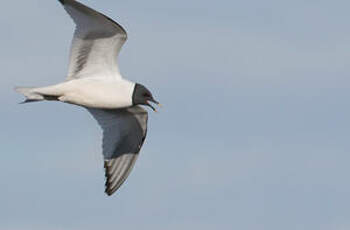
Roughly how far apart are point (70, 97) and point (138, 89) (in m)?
1.58

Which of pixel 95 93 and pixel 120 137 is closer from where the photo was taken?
pixel 95 93

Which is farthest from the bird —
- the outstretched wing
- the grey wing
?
the grey wing

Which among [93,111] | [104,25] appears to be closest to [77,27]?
[104,25]

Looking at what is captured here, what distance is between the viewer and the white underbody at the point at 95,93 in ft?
82.4

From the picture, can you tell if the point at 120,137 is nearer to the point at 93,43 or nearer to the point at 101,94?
the point at 101,94

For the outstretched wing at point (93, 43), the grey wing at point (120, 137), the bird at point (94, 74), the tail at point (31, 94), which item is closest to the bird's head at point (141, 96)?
the bird at point (94, 74)

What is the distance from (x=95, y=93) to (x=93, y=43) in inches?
45.6

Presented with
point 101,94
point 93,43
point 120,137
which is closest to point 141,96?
point 101,94

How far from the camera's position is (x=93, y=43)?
25.3m

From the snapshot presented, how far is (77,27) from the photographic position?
2506cm

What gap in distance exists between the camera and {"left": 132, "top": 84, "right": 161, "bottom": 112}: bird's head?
83.3ft

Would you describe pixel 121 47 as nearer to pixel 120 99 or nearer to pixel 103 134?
pixel 120 99

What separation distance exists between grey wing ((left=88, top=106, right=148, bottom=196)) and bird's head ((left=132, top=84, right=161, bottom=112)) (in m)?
1.36

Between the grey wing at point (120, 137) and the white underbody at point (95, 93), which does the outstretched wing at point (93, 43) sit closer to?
the white underbody at point (95, 93)
